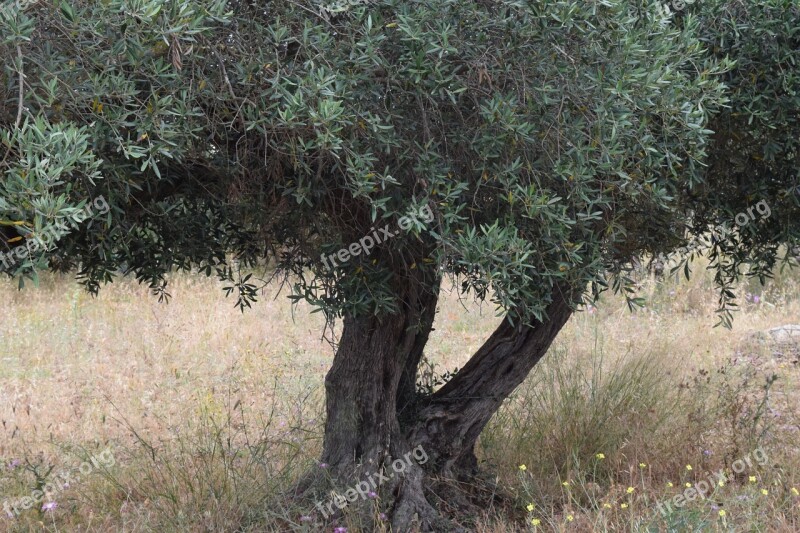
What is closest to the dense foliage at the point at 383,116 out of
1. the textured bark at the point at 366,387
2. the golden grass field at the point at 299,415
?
the golden grass field at the point at 299,415

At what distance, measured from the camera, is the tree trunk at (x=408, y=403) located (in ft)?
15.0

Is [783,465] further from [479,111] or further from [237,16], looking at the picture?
[237,16]

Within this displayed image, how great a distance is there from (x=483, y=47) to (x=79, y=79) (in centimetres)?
137

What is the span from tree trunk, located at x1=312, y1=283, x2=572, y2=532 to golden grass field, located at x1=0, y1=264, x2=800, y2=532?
24 centimetres

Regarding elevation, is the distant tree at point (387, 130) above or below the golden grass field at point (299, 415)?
above

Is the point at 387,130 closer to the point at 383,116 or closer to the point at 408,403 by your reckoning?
the point at 383,116

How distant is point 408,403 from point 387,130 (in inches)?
98.7

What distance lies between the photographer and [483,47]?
117 inches

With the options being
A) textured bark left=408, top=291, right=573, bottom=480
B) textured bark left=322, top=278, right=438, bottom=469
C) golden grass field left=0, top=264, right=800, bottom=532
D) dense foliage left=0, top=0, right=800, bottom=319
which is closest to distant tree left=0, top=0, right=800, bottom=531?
dense foliage left=0, top=0, right=800, bottom=319

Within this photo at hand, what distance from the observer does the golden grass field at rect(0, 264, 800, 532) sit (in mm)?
4836

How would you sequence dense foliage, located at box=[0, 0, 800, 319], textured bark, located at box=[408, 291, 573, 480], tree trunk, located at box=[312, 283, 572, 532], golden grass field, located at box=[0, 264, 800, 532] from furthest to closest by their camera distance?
1. textured bark, located at box=[408, 291, 573, 480]
2. golden grass field, located at box=[0, 264, 800, 532]
3. tree trunk, located at box=[312, 283, 572, 532]
4. dense foliage, located at box=[0, 0, 800, 319]

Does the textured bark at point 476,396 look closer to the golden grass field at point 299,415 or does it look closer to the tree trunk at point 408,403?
the tree trunk at point 408,403

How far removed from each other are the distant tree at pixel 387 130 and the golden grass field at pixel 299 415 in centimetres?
59

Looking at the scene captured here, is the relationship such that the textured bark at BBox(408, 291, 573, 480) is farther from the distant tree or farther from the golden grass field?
the distant tree
